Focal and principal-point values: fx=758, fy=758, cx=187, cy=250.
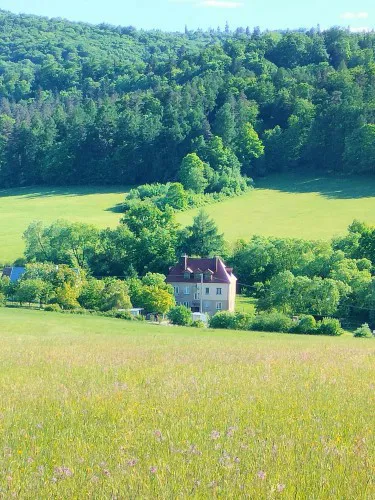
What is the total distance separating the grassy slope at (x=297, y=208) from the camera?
8894 cm

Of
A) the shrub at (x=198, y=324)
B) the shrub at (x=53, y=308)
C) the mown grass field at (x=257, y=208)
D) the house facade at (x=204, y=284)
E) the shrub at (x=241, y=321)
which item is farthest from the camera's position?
the mown grass field at (x=257, y=208)

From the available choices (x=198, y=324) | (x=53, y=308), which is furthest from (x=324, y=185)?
(x=53, y=308)

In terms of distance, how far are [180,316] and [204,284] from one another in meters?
12.0

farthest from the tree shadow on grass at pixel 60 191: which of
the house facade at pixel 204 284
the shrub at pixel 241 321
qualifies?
the shrub at pixel 241 321

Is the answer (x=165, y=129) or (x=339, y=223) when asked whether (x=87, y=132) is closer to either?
(x=165, y=129)

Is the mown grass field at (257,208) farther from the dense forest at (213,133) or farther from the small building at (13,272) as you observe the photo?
the small building at (13,272)

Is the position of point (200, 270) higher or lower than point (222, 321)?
higher

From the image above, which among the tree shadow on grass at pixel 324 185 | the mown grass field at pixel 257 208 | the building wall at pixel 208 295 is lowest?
the building wall at pixel 208 295

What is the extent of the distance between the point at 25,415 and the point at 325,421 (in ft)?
12.1

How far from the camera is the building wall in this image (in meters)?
62.2

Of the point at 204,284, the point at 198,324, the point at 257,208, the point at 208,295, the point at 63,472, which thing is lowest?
the point at 208,295

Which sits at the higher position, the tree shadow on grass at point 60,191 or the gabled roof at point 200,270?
the tree shadow on grass at point 60,191

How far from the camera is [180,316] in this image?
51625mm

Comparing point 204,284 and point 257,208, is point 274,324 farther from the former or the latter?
point 257,208
